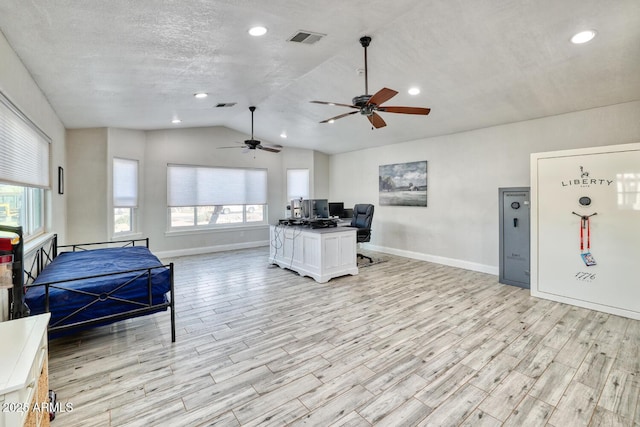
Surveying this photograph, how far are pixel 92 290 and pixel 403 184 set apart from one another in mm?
5858

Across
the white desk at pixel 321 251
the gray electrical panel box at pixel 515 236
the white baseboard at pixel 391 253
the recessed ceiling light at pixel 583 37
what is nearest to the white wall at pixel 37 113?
the white baseboard at pixel 391 253

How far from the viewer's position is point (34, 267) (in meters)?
3.34

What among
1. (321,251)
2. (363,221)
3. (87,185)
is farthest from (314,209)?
(87,185)

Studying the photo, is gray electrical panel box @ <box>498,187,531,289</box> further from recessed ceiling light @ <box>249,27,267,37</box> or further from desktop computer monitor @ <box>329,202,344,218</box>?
recessed ceiling light @ <box>249,27,267,37</box>

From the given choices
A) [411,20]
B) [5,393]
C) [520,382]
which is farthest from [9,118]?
[520,382]

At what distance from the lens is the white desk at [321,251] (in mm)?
4879

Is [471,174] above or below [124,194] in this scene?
above

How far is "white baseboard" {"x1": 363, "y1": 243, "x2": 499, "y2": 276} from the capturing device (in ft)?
17.6

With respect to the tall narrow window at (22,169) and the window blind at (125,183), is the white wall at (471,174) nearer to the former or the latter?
the window blind at (125,183)

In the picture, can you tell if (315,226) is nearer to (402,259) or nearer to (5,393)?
(402,259)

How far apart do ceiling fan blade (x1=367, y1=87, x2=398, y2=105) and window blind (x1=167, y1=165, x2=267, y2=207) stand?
5.44m

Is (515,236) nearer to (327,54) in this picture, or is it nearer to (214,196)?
(327,54)

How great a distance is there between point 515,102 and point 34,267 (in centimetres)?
644

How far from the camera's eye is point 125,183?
20.0 ft
